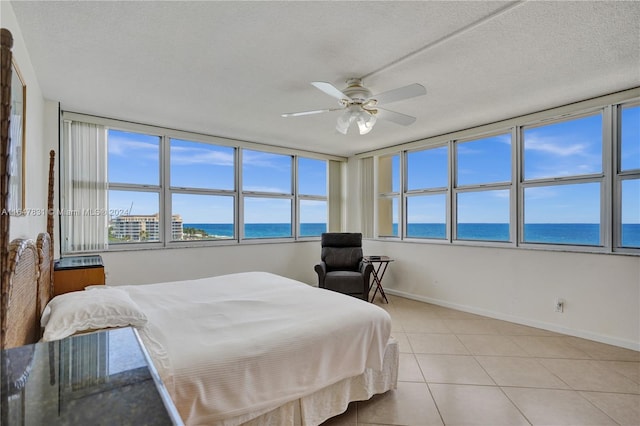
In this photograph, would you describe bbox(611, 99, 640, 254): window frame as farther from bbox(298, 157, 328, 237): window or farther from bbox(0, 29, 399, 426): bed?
bbox(298, 157, 328, 237): window

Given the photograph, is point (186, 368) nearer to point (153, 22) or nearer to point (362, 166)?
point (153, 22)

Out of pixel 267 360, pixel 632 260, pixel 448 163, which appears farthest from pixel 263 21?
pixel 632 260

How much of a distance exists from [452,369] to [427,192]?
9.58 ft

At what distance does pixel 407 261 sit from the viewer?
5.04 meters

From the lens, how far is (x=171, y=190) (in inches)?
172

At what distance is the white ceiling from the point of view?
1852 millimetres

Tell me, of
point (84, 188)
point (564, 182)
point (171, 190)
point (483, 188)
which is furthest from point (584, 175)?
point (84, 188)

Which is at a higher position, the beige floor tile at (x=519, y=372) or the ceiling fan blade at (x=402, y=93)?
the ceiling fan blade at (x=402, y=93)

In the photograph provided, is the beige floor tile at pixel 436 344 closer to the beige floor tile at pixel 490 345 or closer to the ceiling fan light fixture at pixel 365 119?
the beige floor tile at pixel 490 345

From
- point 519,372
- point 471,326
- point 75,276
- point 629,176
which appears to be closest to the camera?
point 519,372

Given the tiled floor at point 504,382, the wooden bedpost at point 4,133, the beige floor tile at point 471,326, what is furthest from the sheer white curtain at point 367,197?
the wooden bedpost at point 4,133

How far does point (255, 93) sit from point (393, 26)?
1552 mm

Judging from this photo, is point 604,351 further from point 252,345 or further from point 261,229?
point 261,229

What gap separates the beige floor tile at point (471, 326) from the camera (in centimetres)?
350
